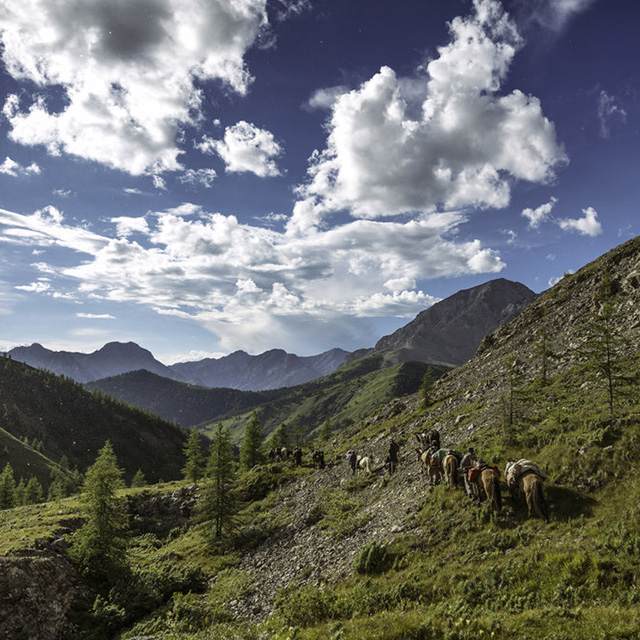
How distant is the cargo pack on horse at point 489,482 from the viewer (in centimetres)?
1680

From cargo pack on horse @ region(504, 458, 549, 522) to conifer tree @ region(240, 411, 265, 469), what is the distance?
5009cm

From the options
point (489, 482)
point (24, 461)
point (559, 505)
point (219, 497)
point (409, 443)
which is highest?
point (489, 482)

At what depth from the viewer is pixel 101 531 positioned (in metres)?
25.7

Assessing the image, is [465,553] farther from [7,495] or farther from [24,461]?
[24,461]

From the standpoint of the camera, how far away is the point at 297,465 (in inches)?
2053

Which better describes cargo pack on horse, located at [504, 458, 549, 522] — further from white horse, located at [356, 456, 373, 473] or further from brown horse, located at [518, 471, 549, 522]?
white horse, located at [356, 456, 373, 473]

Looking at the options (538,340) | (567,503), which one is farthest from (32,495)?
(538,340)

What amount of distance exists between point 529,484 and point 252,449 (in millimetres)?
53496

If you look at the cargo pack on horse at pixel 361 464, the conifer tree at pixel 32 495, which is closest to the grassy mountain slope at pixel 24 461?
the conifer tree at pixel 32 495

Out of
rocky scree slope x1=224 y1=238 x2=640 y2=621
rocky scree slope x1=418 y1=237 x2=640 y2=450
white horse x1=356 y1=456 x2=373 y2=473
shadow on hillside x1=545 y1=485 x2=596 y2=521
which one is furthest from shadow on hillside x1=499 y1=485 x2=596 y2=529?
white horse x1=356 y1=456 x2=373 y2=473

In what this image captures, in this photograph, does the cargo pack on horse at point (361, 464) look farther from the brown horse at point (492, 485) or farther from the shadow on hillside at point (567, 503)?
the shadow on hillside at point (567, 503)

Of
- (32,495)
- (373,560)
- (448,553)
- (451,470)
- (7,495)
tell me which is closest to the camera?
(448,553)

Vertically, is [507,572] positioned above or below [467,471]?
below

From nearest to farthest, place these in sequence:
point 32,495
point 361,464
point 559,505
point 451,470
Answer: point 559,505 < point 451,470 < point 361,464 < point 32,495
